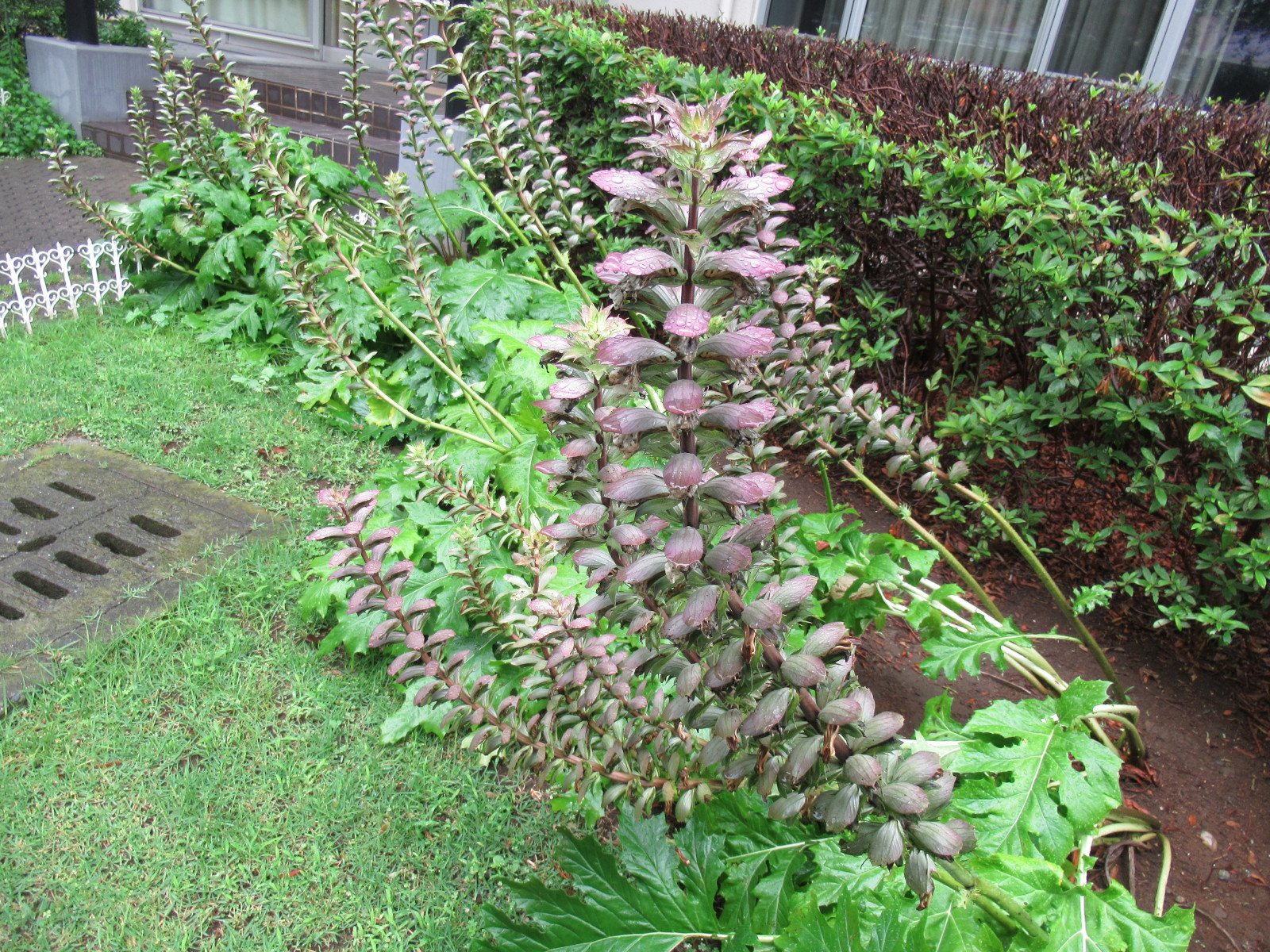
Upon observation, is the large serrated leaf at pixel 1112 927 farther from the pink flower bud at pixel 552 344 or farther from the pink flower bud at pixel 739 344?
the pink flower bud at pixel 552 344

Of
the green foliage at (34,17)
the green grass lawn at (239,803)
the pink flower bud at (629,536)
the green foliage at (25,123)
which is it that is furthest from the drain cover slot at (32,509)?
the green foliage at (34,17)

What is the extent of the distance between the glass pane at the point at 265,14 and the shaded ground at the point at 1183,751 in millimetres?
13881

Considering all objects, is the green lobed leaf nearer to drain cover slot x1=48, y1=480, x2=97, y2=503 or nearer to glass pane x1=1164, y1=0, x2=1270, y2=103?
drain cover slot x1=48, y1=480, x2=97, y2=503

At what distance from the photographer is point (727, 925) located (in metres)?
1.50

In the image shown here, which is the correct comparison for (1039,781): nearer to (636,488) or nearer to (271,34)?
(636,488)

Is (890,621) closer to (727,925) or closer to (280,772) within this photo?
(727,925)

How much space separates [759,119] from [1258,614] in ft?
8.87

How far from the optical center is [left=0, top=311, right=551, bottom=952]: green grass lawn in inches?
70.8

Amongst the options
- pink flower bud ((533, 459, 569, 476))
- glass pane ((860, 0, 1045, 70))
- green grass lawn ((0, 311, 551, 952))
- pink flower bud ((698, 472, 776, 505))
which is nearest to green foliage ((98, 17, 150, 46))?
glass pane ((860, 0, 1045, 70))

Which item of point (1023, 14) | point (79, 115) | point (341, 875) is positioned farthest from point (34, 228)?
point (1023, 14)

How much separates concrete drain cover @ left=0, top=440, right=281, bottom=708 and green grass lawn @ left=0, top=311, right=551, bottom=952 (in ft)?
0.42

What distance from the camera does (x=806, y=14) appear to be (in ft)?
25.5

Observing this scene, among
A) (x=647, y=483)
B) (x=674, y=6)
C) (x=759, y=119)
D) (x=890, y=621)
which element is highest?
(x=674, y=6)

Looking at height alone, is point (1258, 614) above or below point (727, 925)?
above
